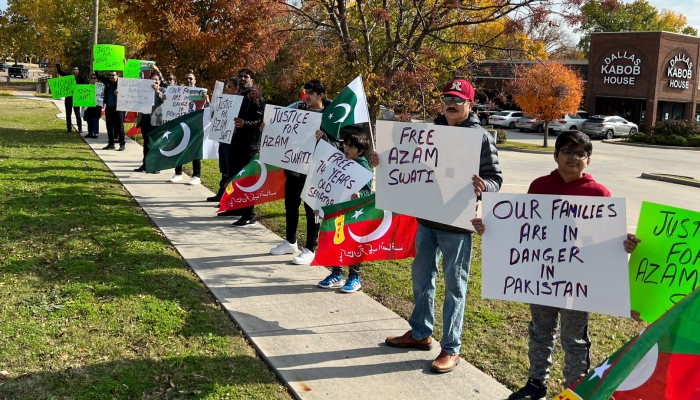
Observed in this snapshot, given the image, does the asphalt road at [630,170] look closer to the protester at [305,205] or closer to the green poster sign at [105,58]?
the protester at [305,205]

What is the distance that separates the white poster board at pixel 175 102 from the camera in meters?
11.1

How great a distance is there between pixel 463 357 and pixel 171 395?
210cm

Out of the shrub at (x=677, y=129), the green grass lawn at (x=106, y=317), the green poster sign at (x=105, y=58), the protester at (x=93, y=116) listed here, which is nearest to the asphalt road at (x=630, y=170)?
the shrub at (x=677, y=129)

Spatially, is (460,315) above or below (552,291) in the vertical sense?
below

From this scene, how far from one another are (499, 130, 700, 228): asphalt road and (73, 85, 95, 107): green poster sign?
34.1 feet

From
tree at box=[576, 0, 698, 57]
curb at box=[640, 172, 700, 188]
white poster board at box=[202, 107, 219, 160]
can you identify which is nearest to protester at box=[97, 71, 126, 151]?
white poster board at box=[202, 107, 219, 160]

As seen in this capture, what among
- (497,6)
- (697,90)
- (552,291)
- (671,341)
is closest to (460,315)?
(552,291)

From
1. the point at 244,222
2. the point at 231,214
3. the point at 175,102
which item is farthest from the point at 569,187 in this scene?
the point at 175,102

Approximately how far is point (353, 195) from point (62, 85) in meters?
13.5

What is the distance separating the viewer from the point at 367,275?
683 cm

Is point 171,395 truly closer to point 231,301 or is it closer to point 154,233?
point 231,301

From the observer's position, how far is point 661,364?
8.81ft

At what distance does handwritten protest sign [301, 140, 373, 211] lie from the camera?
19.4 feet

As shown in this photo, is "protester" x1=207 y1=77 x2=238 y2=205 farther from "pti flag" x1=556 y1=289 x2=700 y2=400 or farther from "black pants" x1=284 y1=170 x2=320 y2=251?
"pti flag" x1=556 y1=289 x2=700 y2=400
